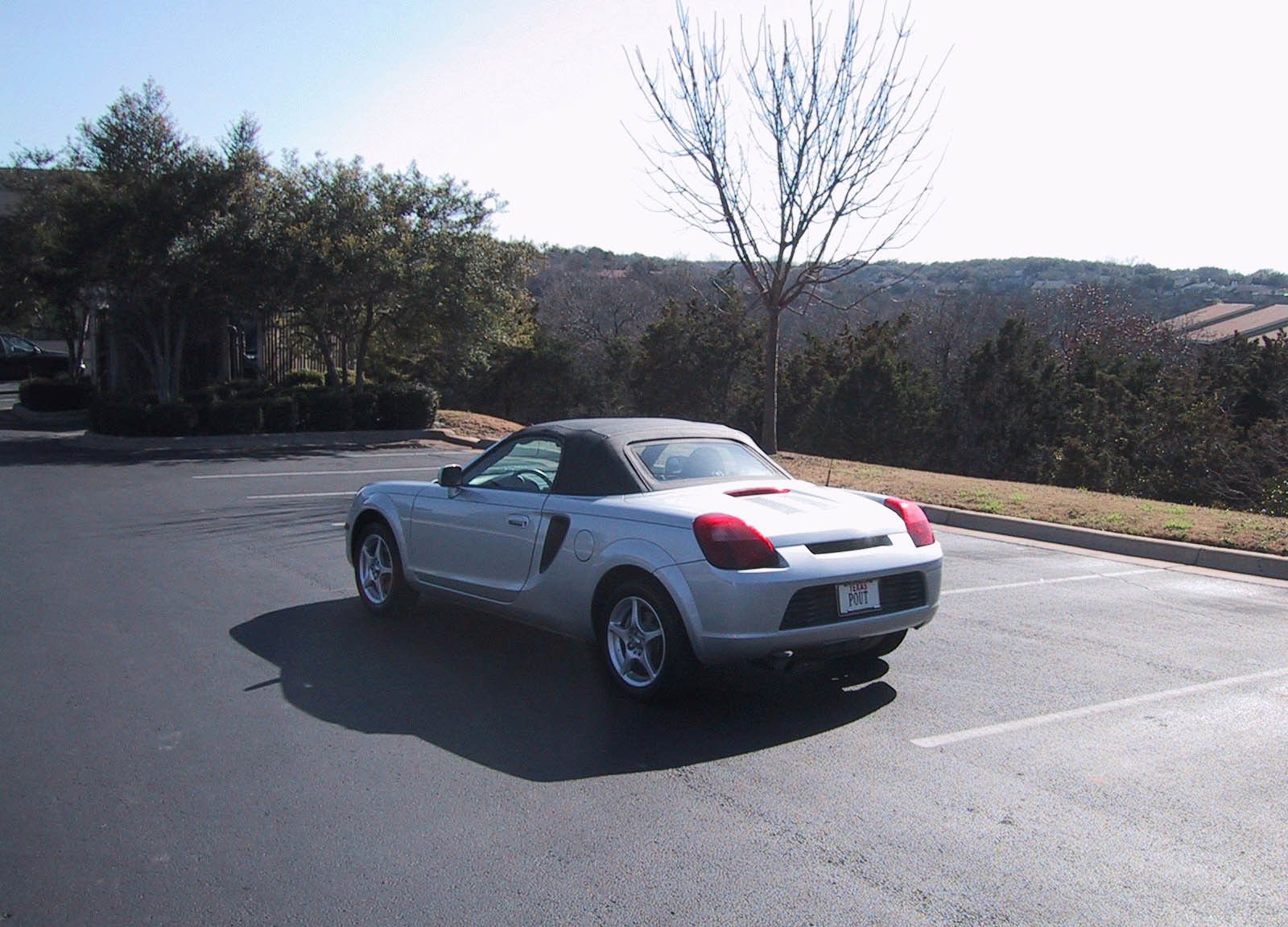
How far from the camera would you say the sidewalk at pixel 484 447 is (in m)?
10.8

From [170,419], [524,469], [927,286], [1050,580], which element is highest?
[927,286]

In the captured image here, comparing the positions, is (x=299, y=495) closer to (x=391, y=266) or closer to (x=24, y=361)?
(x=391, y=266)

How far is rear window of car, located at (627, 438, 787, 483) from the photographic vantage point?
6668 millimetres

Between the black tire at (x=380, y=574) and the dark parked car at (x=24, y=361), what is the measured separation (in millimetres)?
40619

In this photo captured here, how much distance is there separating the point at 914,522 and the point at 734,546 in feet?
4.53

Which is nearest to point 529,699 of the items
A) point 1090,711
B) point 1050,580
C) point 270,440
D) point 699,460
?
point 699,460

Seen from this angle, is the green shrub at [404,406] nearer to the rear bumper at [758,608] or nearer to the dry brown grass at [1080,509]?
the dry brown grass at [1080,509]

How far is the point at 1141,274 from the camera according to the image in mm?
84438

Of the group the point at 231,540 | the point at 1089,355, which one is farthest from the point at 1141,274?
the point at 231,540

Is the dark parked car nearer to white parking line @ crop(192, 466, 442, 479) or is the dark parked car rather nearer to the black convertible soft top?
white parking line @ crop(192, 466, 442, 479)

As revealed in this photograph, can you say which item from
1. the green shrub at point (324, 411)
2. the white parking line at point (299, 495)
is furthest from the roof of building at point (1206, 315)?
the white parking line at point (299, 495)

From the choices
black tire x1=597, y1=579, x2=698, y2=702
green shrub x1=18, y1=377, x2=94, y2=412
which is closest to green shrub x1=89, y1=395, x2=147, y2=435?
green shrub x1=18, y1=377, x2=94, y2=412

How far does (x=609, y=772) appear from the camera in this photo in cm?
505

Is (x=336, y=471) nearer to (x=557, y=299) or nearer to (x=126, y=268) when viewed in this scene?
(x=126, y=268)
